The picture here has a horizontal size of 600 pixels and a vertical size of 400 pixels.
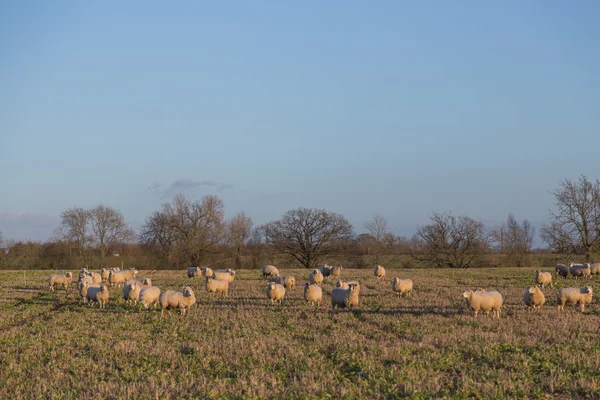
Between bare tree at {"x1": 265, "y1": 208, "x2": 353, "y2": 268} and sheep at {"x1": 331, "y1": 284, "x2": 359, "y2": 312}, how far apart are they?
4704 centimetres

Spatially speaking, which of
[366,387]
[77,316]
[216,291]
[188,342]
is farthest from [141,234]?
[366,387]

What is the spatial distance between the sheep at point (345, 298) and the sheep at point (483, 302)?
4356 mm

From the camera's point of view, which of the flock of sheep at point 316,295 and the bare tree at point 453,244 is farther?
the bare tree at point 453,244

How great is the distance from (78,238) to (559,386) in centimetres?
7414

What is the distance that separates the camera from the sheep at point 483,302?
725 inches

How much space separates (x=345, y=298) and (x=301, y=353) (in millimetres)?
8373

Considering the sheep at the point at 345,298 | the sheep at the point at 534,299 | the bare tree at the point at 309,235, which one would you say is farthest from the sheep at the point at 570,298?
the bare tree at the point at 309,235

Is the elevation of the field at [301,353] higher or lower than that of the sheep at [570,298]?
lower

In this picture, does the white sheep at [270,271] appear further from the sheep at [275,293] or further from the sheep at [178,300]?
the sheep at [178,300]

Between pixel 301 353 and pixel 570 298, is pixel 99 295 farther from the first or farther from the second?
pixel 570 298

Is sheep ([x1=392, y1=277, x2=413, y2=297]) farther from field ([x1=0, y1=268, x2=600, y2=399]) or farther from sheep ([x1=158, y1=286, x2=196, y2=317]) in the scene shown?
sheep ([x1=158, y1=286, x2=196, y2=317])

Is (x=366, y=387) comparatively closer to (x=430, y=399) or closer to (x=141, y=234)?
(x=430, y=399)

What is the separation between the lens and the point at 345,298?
2055 centimetres

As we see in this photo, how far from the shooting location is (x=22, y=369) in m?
11.7
